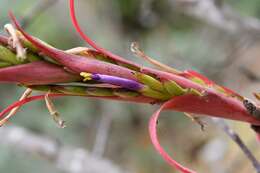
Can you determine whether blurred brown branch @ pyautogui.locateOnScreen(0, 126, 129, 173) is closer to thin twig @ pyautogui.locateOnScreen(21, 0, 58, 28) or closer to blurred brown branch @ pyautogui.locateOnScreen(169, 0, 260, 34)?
thin twig @ pyautogui.locateOnScreen(21, 0, 58, 28)

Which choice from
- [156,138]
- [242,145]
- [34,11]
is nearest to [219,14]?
[34,11]

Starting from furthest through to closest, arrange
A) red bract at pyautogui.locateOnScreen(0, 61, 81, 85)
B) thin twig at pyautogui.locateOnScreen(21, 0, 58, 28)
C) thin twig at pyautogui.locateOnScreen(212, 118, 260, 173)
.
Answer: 1. thin twig at pyautogui.locateOnScreen(21, 0, 58, 28)
2. thin twig at pyautogui.locateOnScreen(212, 118, 260, 173)
3. red bract at pyautogui.locateOnScreen(0, 61, 81, 85)

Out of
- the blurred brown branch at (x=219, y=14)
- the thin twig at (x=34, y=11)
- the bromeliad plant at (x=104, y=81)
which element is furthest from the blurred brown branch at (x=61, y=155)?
the bromeliad plant at (x=104, y=81)

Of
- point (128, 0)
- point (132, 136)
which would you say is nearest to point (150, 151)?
point (132, 136)

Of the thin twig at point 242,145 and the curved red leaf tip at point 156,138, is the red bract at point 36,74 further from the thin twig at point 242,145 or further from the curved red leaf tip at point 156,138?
the thin twig at point 242,145

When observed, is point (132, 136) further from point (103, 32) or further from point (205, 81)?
point (205, 81)

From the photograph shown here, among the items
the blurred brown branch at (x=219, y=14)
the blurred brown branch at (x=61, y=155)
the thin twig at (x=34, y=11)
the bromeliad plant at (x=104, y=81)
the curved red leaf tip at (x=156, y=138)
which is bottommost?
the blurred brown branch at (x=61, y=155)

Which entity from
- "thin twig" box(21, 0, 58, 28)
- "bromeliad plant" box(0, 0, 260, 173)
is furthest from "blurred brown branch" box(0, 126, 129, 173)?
"bromeliad plant" box(0, 0, 260, 173)
